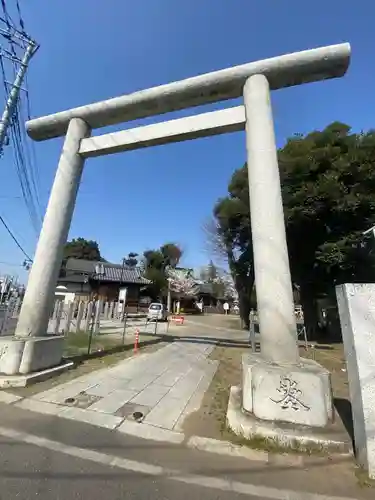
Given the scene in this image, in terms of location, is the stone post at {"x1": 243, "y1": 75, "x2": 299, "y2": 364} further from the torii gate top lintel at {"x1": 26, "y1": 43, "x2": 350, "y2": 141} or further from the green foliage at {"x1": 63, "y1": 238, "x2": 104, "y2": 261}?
the green foliage at {"x1": 63, "y1": 238, "x2": 104, "y2": 261}

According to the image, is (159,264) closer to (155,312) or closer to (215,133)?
(155,312)

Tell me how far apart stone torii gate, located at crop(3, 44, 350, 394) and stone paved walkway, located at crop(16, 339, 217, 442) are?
44.4 inches

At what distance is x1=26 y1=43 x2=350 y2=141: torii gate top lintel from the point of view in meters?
4.96

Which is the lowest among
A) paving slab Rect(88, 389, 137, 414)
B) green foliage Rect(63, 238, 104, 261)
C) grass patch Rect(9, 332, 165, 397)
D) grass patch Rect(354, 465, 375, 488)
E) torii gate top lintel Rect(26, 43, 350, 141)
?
grass patch Rect(354, 465, 375, 488)

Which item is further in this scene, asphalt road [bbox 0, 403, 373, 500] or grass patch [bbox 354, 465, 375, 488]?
grass patch [bbox 354, 465, 375, 488]

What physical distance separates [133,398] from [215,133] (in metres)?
5.32

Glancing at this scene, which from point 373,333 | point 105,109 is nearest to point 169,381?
point 373,333

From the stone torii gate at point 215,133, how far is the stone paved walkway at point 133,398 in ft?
3.70

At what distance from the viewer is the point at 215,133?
5555mm

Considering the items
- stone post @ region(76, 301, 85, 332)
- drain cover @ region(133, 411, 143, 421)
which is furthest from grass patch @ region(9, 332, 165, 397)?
drain cover @ region(133, 411, 143, 421)

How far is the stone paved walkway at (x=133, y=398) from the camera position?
3.43m

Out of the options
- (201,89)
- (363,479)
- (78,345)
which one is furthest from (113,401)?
(201,89)

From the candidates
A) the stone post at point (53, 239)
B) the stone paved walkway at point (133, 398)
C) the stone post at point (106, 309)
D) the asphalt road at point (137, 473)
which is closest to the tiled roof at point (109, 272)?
the stone post at point (106, 309)

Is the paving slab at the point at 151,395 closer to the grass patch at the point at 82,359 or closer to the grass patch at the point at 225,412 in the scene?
the grass patch at the point at 225,412
